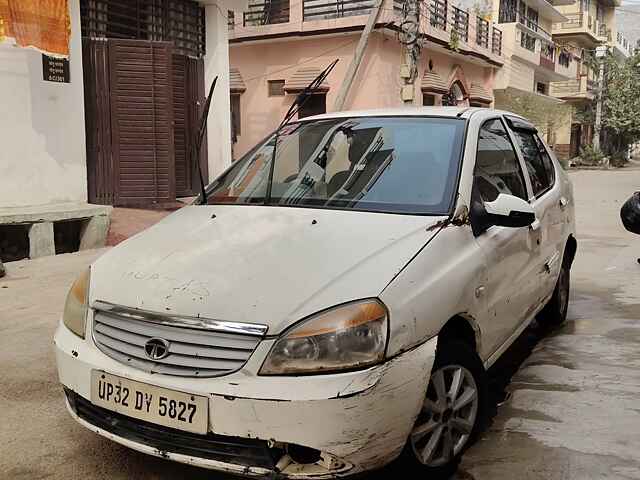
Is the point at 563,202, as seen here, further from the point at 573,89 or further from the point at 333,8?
the point at 573,89

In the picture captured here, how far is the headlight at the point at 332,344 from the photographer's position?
2.15m

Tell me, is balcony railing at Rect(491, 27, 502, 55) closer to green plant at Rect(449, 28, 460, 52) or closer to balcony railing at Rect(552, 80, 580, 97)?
green plant at Rect(449, 28, 460, 52)

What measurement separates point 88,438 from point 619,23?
79861mm

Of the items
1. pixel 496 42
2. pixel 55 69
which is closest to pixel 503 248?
pixel 55 69

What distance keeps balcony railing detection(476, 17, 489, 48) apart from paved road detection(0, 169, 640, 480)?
2138 centimetres

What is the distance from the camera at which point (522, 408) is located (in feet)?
11.2

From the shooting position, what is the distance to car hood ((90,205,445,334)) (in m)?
2.27

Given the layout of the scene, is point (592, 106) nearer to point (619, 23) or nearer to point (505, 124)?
point (619, 23)

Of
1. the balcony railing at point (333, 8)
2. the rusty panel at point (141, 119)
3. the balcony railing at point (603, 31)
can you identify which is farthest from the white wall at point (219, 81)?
the balcony railing at point (603, 31)

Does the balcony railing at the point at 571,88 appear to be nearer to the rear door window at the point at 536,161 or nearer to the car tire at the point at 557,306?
the car tire at the point at 557,306

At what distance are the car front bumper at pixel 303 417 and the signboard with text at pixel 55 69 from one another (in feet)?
24.0

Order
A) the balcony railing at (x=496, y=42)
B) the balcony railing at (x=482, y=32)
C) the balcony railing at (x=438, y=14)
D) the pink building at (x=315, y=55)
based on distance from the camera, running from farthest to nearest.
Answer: the balcony railing at (x=496, y=42)
the balcony railing at (x=482, y=32)
the balcony railing at (x=438, y=14)
the pink building at (x=315, y=55)

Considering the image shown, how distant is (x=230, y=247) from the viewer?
105 inches

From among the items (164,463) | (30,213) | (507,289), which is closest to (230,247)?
(164,463)
